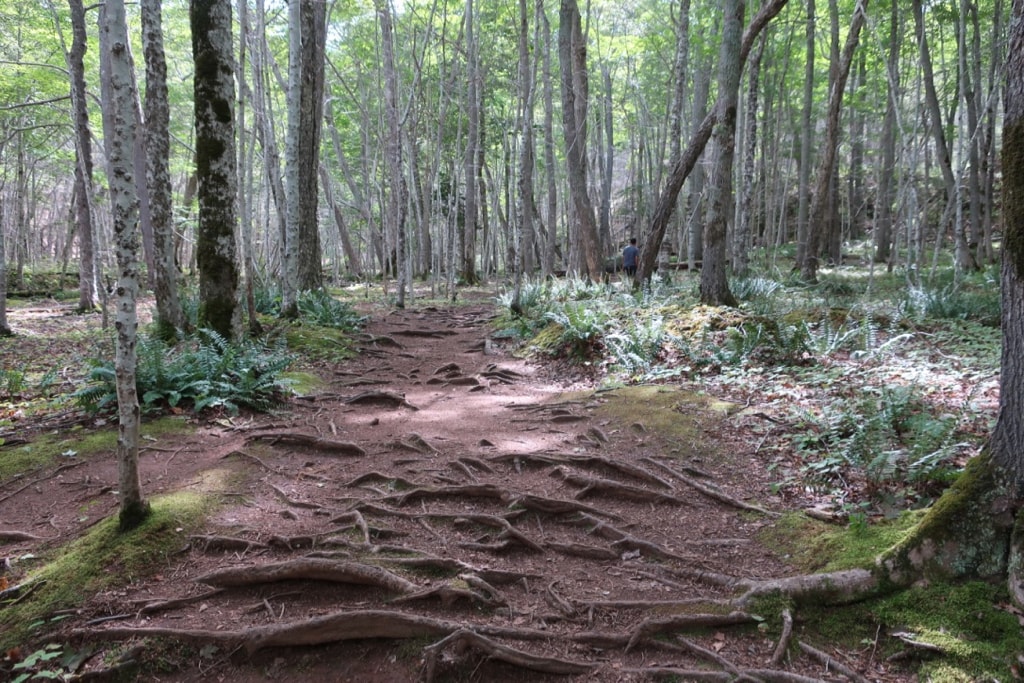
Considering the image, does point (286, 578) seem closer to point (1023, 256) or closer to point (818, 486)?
point (818, 486)

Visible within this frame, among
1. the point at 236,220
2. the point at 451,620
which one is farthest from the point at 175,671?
the point at 236,220

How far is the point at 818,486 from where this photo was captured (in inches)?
166

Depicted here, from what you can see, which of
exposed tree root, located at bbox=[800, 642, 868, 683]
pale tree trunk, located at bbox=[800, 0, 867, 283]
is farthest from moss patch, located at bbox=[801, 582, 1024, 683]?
pale tree trunk, located at bbox=[800, 0, 867, 283]

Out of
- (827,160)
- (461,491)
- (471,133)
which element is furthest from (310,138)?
(827,160)

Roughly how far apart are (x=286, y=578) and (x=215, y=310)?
5.36 metres

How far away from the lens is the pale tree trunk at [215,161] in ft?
23.9

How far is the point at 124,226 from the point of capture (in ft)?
11.0

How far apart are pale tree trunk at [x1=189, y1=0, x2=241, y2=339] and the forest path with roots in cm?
→ 215

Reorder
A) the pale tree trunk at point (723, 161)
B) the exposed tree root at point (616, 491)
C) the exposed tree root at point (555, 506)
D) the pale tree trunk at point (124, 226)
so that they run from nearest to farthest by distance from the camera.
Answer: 1. the pale tree trunk at point (124, 226)
2. the exposed tree root at point (555, 506)
3. the exposed tree root at point (616, 491)
4. the pale tree trunk at point (723, 161)

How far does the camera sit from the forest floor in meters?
2.79

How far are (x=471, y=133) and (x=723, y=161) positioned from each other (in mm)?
10447

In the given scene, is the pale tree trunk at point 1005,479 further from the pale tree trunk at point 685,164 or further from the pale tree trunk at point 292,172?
the pale tree trunk at point 292,172

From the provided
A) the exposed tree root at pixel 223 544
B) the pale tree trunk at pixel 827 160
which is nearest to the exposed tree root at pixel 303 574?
the exposed tree root at pixel 223 544

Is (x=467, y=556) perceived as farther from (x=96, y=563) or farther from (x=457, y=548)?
(x=96, y=563)
